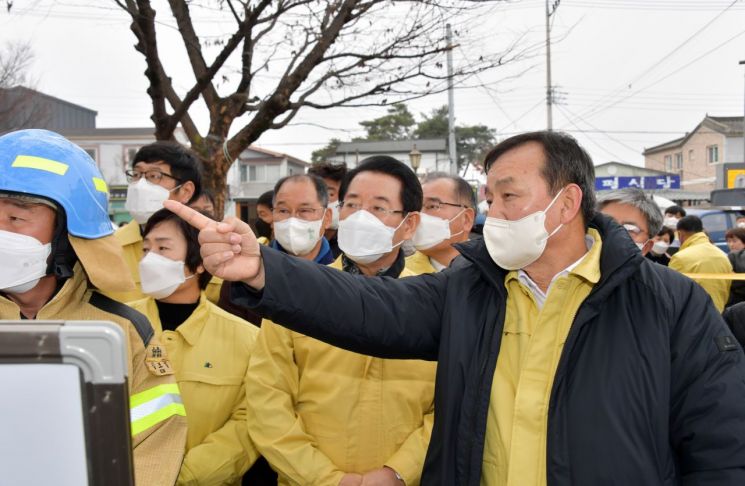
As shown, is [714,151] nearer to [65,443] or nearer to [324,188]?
[324,188]

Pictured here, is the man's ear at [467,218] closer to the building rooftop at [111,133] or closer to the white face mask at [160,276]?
the white face mask at [160,276]

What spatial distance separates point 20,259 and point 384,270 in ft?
5.54

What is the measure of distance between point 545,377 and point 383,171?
160cm

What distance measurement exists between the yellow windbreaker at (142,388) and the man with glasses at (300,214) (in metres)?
2.17

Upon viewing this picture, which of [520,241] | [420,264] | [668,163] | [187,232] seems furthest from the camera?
[668,163]

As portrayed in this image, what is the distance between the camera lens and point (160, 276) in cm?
303

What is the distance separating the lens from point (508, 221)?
2236mm

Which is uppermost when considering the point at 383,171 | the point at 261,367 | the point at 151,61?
the point at 151,61

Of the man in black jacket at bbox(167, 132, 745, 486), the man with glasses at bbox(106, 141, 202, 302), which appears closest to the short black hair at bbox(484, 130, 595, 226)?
the man in black jacket at bbox(167, 132, 745, 486)

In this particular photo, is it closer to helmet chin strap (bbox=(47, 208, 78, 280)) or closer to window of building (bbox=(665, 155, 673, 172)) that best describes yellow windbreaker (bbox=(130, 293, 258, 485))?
helmet chin strap (bbox=(47, 208, 78, 280))

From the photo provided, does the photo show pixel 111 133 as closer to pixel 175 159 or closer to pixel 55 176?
pixel 175 159

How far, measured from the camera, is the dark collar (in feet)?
10.2

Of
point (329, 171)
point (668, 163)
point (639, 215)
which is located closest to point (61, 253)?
point (639, 215)

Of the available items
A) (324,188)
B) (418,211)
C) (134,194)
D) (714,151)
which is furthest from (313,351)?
(714,151)
